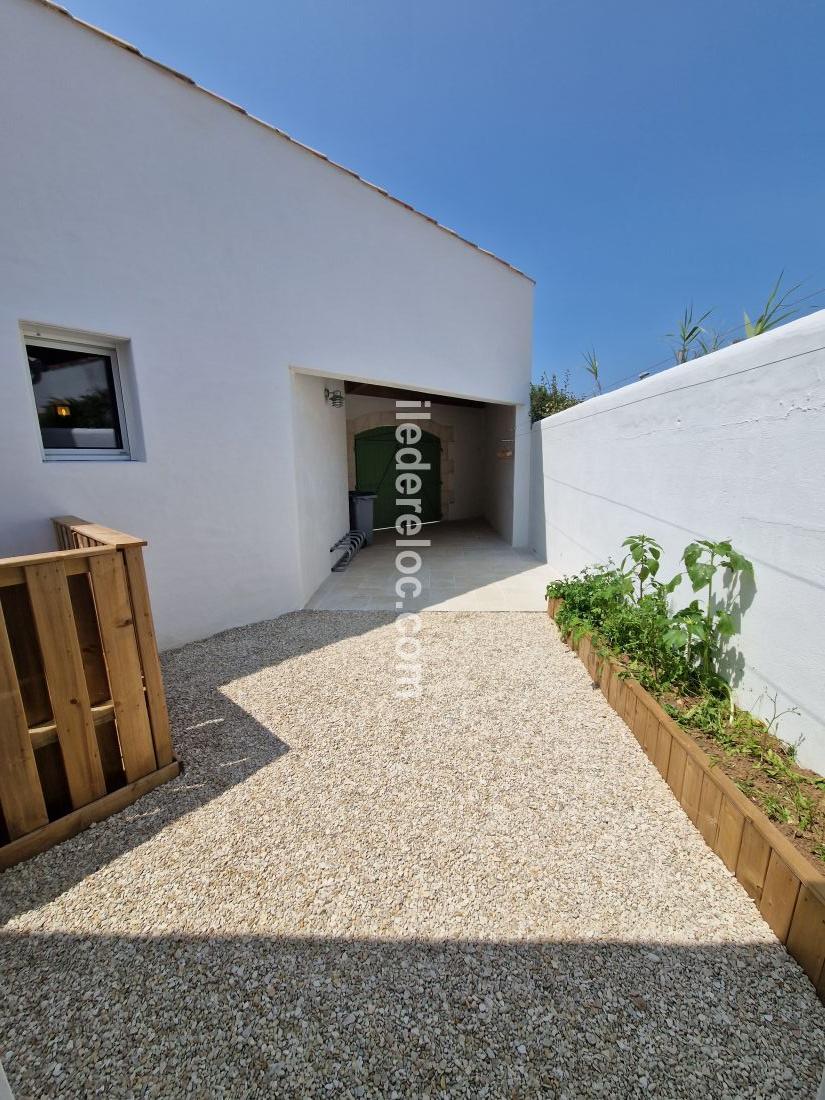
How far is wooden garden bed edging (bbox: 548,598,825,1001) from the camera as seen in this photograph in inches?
54.7

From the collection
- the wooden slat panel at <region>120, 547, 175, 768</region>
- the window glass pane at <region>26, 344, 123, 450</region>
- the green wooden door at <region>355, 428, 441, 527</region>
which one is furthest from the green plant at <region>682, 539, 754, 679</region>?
the green wooden door at <region>355, 428, 441, 527</region>

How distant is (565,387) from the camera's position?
322 inches

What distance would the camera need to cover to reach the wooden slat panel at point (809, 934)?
1.35 meters

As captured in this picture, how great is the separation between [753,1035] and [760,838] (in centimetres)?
58

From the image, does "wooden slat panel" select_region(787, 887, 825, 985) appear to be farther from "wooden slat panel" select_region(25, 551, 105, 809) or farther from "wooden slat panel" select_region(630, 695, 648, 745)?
"wooden slat panel" select_region(25, 551, 105, 809)

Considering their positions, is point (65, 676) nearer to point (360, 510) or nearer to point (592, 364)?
point (360, 510)

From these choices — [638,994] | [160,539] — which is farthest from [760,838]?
[160,539]

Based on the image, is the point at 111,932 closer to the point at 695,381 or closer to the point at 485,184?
the point at 695,381

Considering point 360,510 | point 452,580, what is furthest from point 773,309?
point 360,510

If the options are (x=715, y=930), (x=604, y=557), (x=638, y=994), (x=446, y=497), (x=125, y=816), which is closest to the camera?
(x=638, y=994)

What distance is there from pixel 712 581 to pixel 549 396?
6.13 metres

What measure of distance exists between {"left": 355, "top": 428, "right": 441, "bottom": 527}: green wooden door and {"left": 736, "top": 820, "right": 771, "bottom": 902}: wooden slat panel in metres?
8.47

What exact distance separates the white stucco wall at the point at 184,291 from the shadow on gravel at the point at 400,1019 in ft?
9.36

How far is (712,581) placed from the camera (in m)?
2.66
